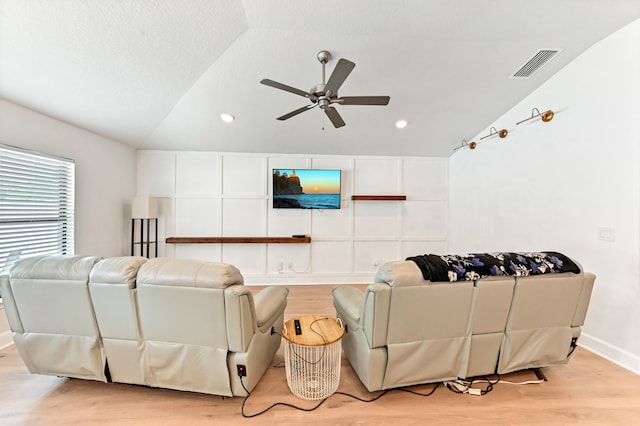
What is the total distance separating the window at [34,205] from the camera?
2521 millimetres

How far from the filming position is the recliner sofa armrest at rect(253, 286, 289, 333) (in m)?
1.91

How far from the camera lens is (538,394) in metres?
1.88

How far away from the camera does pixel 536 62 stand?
2766 millimetres

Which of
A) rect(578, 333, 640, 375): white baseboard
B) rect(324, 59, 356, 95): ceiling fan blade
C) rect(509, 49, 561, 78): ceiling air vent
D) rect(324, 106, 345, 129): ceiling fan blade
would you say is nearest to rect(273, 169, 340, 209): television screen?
rect(324, 106, 345, 129): ceiling fan blade

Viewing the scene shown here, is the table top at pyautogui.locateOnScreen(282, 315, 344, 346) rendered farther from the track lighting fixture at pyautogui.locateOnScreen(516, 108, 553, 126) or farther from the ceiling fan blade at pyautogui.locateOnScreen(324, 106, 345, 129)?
the track lighting fixture at pyautogui.locateOnScreen(516, 108, 553, 126)

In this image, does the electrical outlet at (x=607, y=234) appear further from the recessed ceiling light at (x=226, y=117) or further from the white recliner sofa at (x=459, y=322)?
the recessed ceiling light at (x=226, y=117)

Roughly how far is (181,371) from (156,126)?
11.3 feet

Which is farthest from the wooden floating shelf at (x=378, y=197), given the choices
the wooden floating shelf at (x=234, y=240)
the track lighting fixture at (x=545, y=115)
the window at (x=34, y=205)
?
the window at (x=34, y=205)

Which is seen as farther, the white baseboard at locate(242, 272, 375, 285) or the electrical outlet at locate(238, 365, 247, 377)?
the white baseboard at locate(242, 272, 375, 285)

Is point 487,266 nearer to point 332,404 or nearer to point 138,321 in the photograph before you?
point 332,404

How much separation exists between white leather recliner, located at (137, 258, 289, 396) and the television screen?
2.90m

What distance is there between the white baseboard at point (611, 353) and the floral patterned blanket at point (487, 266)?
117 centimetres

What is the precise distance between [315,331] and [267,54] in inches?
103

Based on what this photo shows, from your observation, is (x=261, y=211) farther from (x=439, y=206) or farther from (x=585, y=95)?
(x=585, y=95)
